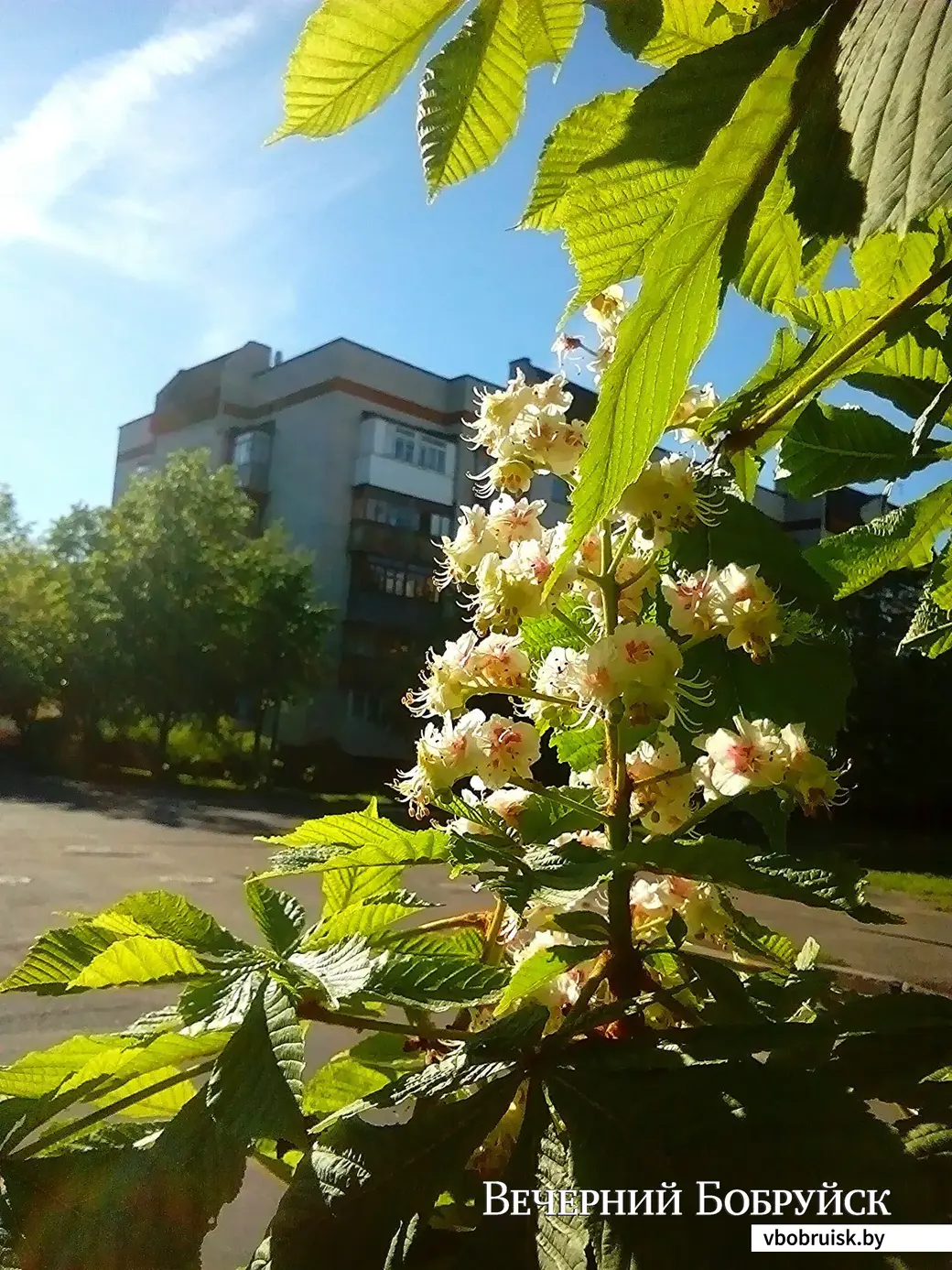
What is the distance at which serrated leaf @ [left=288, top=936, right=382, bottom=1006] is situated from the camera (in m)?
0.25

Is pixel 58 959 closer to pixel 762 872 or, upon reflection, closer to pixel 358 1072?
pixel 358 1072

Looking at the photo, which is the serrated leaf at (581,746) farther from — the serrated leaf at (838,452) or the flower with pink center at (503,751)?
the serrated leaf at (838,452)

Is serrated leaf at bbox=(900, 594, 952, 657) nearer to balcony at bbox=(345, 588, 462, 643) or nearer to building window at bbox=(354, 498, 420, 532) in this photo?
balcony at bbox=(345, 588, 462, 643)

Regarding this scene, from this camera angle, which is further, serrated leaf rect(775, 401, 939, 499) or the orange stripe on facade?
the orange stripe on facade

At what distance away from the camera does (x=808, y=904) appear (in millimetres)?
281

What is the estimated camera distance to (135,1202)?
0.81 feet

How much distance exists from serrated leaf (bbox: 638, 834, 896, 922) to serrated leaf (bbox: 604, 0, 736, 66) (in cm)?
24

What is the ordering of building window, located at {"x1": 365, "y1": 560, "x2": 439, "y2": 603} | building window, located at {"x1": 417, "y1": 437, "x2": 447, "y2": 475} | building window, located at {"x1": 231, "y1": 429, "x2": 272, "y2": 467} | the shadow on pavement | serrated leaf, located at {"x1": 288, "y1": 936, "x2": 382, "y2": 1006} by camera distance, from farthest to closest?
building window, located at {"x1": 231, "y1": 429, "x2": 272, "y2": 467} < building window, located at {"x1": 417, "y1": 437, "x2": 447, "y2": 475} < building window, located at {"x1": 365, "y1": 560, "x2": 439, "y2": 603} < the shadow on pavement < serrated leaf, located at {"x1": 288, "y1": 936, "x2": 382, "y2": 1006}

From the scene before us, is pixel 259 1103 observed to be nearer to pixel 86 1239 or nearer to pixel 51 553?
pixel 86 1239

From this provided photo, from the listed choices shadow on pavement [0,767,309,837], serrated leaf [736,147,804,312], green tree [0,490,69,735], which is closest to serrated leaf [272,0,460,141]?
serrated leaf [736,147,804,312]

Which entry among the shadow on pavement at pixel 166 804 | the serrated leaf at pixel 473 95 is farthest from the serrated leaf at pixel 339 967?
the shadow on pavement at pixel 166 804

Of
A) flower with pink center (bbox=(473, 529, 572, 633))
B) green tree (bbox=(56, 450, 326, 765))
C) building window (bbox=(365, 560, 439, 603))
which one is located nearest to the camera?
flower with pink center (bbox=(473, 529, 572, 633))

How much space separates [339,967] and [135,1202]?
0.07 meters

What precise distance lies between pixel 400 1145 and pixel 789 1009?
0.38ft
